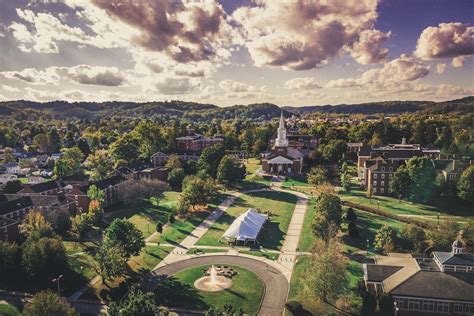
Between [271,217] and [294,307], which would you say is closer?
[294,307]

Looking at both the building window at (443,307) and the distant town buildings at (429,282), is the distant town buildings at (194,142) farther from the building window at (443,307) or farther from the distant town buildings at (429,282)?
the building window at (443,307)

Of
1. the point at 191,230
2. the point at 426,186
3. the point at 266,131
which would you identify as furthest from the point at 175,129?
the point at 426,186

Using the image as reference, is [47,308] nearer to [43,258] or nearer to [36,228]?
[43,258]

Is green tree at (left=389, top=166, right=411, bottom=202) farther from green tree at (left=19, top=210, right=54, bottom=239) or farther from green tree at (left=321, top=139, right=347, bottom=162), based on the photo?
green tree at (left=19, top=210, right=54, bottom=239)

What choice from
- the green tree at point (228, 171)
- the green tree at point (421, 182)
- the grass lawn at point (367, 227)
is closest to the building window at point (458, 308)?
the grass lawn at point (367, 227)

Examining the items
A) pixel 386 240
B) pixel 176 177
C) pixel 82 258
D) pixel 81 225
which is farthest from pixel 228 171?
pixel 386 240

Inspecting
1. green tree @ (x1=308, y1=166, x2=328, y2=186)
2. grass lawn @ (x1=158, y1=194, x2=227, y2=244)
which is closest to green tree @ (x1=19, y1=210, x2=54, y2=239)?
grass lawn @ (x1=158, y1=194, x2=227, y2=244)

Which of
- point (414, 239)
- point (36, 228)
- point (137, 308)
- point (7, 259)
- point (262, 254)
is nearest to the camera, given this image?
point (137, 308)

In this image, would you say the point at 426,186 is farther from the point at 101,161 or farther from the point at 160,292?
the point at 101,161
